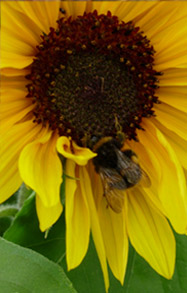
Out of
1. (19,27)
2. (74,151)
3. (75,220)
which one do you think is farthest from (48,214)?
(19,27)

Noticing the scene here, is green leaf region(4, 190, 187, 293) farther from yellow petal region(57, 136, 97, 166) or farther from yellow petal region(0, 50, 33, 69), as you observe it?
yellow petal region(0, 50, 33, 69)

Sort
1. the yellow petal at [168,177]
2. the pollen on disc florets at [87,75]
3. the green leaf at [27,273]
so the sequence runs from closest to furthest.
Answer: the green leaf at [27,273] < the yellow petal at [168,177] < the pollen on disc florets at [87,75]

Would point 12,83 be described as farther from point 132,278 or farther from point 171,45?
point 132,278

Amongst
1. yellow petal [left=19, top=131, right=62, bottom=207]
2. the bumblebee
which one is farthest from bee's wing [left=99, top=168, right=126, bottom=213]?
yellow petal [left=19, top=131, right=62, bottom=207]

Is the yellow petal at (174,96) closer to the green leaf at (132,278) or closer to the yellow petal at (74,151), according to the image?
the yellow petal at (74,151)

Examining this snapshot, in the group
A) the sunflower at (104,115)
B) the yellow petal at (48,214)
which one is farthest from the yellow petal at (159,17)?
the yellow petal at (48,214)
